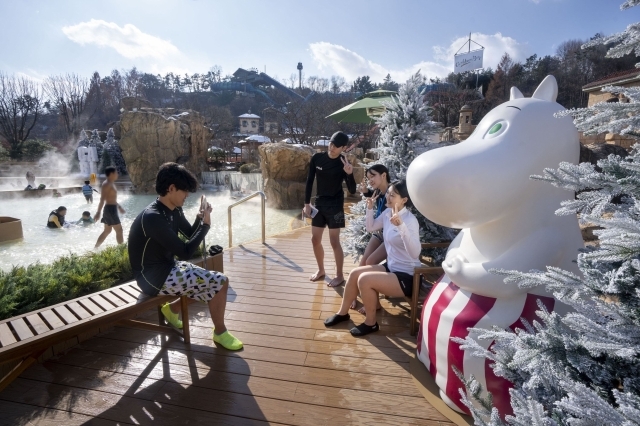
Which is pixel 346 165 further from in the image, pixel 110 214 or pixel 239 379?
pixel 110 214

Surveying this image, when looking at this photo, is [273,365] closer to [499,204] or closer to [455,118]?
[499,204]

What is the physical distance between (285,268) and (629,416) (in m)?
3.87

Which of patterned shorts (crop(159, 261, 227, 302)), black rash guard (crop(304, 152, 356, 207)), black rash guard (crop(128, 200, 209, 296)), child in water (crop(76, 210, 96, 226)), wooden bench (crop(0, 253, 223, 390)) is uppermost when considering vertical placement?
black rash guard (crop(304, 152, 356, 207))

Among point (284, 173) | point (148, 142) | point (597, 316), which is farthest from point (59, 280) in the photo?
point (148, 142)

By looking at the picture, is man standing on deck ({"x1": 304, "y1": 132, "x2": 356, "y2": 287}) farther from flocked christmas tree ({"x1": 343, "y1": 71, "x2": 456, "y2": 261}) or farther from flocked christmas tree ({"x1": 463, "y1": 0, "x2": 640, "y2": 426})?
flocked christmas tree ({"x1": 463, "y1": 0, "x2": 640, "y2": 426})

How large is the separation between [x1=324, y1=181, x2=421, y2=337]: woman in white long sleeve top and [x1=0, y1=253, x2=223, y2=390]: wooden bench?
52.2 inches

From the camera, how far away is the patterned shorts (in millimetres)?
2506

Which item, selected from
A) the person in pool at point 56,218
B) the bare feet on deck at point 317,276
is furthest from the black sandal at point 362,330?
the person in pool at point 56,218

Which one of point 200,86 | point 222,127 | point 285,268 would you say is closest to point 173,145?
point 285,268

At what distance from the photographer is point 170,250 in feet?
7.81

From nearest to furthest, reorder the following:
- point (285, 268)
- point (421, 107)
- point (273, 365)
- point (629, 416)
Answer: point (629, 416) → point (273, 365) → point (421, 107) → point (285, 268)

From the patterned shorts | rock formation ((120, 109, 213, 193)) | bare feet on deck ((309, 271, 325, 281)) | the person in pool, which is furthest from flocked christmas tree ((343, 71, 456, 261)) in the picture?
rock formation ((120, 109, 213, 193))

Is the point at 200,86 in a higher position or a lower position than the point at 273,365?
higher

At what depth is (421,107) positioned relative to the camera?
3.80 metres
